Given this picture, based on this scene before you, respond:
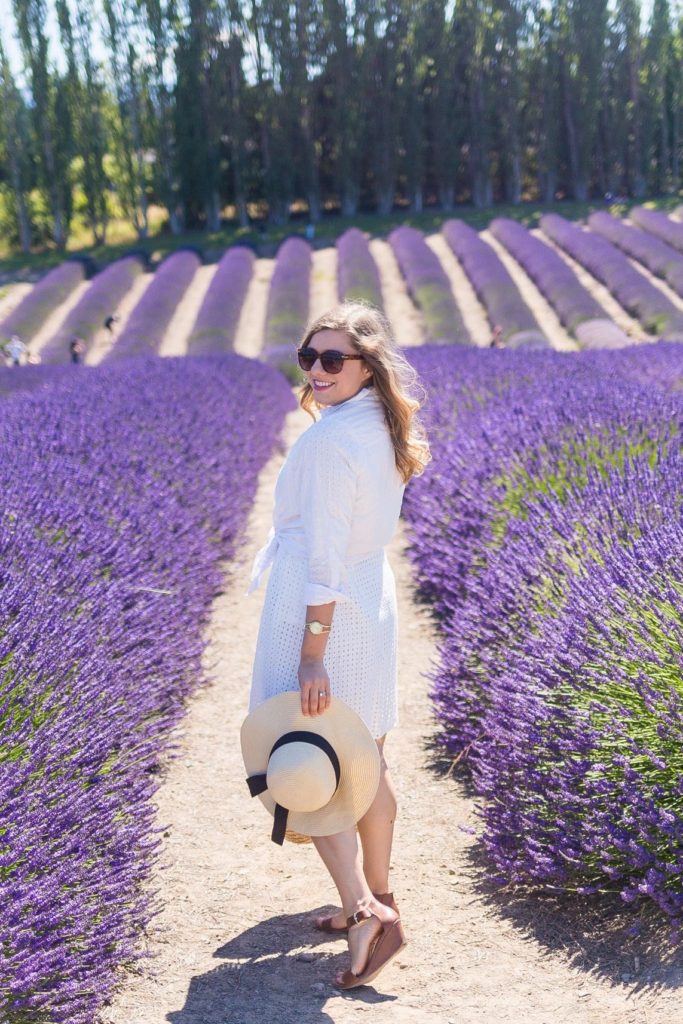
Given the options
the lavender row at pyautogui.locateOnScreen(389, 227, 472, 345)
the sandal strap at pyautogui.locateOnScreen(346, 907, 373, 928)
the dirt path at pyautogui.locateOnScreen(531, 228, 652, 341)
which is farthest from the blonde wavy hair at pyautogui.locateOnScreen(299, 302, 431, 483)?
the dirt path at pyautogui.locateOnScreen(531, 228, 652, 341)

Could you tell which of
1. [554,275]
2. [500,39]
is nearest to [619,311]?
[554,275]

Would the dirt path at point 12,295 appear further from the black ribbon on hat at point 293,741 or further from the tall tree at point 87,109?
the black ribbon on hat at point 293,741

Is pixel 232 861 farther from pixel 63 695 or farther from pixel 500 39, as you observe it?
pixel 500 39

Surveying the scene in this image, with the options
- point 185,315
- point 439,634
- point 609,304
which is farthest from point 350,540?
point 185,315

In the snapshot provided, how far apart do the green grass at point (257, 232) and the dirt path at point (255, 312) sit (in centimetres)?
253

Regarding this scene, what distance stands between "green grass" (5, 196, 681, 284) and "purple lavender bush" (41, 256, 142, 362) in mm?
3015

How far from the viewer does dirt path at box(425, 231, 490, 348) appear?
2155 cm

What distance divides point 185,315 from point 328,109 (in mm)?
16924

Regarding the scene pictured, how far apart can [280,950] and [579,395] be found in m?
4.36

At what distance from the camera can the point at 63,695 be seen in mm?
2943

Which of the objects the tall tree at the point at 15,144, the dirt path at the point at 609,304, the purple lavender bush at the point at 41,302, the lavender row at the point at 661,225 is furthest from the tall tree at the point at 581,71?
the purple lavender bush at the point at 41,302

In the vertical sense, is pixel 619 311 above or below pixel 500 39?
below

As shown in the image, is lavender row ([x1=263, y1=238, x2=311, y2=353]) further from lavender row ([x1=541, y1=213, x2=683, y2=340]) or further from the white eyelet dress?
the white eyelet dress

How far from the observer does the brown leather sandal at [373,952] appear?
249 centimetres
